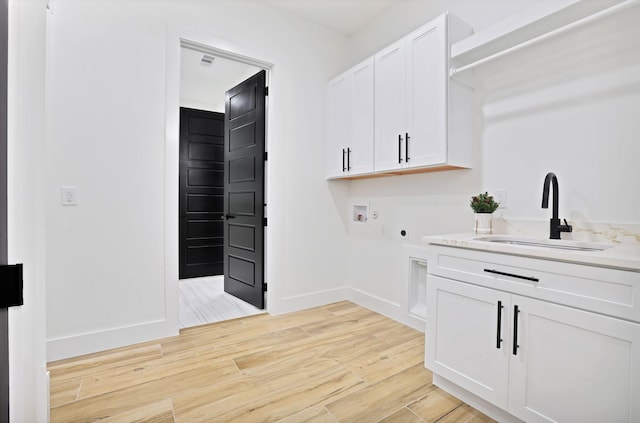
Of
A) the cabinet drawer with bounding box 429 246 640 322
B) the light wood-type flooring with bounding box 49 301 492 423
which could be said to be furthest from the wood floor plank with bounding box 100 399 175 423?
the cabinet drawer with bounding box 429 246 640 322

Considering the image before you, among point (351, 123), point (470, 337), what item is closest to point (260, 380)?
point (470, 337)

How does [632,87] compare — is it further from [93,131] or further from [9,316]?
[93,131]

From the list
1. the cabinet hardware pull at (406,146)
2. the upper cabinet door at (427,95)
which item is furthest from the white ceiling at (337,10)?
the cabinet hardware pull at (406,146)

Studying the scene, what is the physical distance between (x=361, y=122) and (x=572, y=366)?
7.48ft

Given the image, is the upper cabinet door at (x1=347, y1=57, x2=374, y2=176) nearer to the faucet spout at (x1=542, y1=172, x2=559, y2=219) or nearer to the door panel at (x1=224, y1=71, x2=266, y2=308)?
the door panel at (x1=224, y1=71, x2=266, y2=308)

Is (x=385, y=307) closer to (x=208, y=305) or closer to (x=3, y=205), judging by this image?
(x=208, y=305)

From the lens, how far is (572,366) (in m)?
1.32

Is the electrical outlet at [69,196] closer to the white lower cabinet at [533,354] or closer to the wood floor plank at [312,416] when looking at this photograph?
the wood floor plank at [312,416]

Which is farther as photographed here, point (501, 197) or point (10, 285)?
point (501, 197)

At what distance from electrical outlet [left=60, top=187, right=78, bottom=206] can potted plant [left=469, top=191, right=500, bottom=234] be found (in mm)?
2729

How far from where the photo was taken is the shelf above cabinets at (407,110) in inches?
88.0

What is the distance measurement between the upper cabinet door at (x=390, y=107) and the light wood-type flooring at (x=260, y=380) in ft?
4.77

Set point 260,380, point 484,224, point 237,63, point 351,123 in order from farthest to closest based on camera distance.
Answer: point 237,63 → point 351,123 → point 484,224 → point 260,380

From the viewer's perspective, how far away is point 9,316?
624 mm
